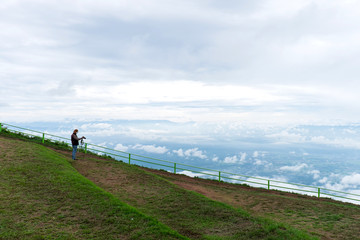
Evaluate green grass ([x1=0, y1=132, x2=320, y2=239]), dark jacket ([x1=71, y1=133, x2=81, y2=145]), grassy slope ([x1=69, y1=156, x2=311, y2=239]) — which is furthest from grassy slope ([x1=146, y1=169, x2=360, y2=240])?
dark jacket ([x1=71, y1=133, x2=81, y2=145])

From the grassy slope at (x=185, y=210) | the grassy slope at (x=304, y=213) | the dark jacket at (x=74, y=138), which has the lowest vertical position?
the grassy slope at (x=304, y=213)

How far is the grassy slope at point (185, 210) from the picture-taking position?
407 inches

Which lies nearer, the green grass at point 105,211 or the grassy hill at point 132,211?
the green grass at point 105,211

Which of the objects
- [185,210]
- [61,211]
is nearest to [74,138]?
[61,211]

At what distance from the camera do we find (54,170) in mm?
16094

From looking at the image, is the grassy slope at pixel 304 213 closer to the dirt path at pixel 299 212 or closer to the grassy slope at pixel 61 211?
the dirt path at pixel 299 212

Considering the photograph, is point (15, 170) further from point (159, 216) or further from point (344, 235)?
point (344, 235)

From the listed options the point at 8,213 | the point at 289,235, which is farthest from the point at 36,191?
the point at 289,235

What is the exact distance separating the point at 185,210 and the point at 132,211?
3.05m

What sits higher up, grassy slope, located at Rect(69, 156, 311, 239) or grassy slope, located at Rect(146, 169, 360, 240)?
grassy slope, located at Rect(69, 156, 311, 239)

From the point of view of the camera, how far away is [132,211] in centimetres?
1106

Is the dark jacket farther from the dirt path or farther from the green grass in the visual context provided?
the green grass

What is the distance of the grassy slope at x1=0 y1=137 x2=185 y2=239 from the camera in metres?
9.28

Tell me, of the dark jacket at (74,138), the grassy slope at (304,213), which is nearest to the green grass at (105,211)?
the grassy slope at (304,213)
